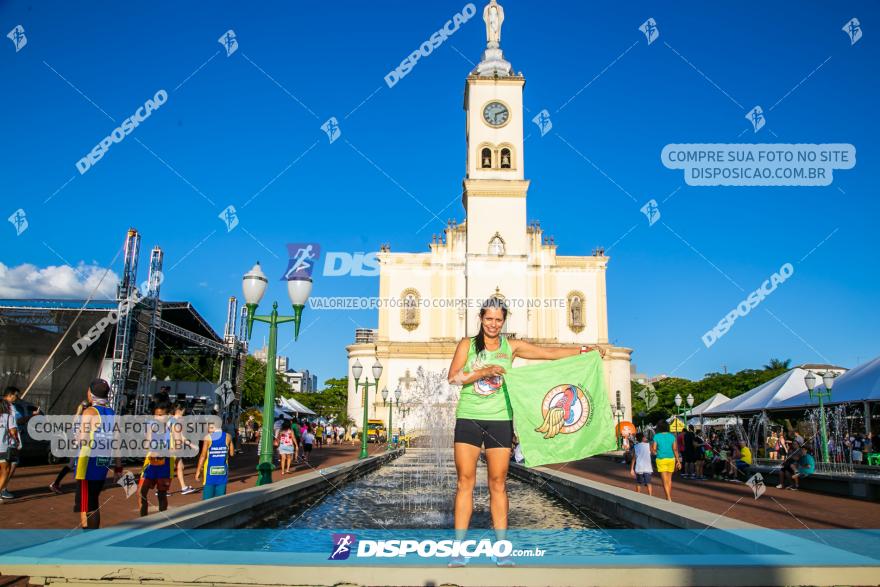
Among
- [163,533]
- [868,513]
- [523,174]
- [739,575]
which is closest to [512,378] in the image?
[739,575]

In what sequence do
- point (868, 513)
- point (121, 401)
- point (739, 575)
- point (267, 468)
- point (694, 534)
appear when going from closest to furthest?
point (739, 575) < point (694, 534) < point (267, 468) < point (868, 513) < point (121, 401)

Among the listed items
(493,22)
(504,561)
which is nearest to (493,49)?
(493,22)

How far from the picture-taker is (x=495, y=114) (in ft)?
158

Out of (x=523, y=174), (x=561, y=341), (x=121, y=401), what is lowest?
(x=121, y=401)

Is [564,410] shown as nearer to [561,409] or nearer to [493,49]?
[561,409]

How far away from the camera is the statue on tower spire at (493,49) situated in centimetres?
4925

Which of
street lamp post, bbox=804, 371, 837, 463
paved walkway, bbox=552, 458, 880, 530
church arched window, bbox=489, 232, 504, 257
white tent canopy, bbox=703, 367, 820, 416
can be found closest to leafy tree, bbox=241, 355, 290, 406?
church arched window, bbox=489, 232, 504, 257

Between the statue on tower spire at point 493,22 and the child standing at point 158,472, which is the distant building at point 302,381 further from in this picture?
the child standing at point 158,472

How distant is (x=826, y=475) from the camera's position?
1466 centimetres

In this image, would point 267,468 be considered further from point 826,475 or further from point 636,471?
point 826,475

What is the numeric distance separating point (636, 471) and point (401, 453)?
2087 centimetres

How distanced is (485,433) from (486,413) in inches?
5.6

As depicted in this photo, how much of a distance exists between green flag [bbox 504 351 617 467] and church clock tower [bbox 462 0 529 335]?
1662 inches

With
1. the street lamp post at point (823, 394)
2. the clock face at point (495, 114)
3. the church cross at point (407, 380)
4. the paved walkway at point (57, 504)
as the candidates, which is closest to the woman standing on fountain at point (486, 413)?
the paved walkway at point (57, 504)
